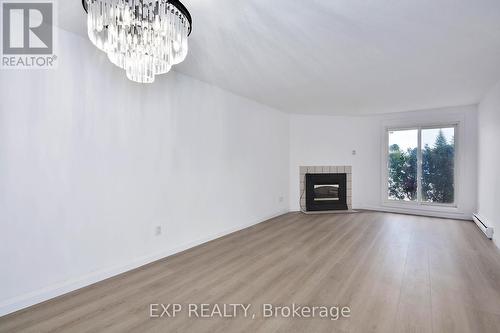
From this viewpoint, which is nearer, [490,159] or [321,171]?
[490,159]

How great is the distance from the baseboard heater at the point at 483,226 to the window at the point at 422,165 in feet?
2.24

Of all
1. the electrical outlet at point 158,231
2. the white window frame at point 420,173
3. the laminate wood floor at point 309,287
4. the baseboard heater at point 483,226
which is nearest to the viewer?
the laminate wood floor at point 309,287

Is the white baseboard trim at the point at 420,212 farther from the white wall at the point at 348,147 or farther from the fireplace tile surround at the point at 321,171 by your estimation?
the fireplace tile surround at the point at 321,171

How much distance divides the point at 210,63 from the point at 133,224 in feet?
6.90

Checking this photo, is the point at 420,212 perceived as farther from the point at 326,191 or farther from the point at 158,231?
the point at 158,231

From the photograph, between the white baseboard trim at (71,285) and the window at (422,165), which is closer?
the white baseboard trim at (71,285)

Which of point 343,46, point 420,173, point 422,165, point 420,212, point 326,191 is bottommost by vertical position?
point 420,212

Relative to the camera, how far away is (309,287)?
2334mm

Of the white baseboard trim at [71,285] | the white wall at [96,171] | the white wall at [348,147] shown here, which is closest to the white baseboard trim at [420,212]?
the white wall at [348,147]

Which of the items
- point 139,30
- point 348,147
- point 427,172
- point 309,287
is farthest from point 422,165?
point 139,30

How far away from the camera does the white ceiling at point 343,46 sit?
1.83 m

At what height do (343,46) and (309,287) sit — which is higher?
(343,46)

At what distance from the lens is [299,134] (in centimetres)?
595

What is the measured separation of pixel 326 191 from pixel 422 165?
7.29 feet
